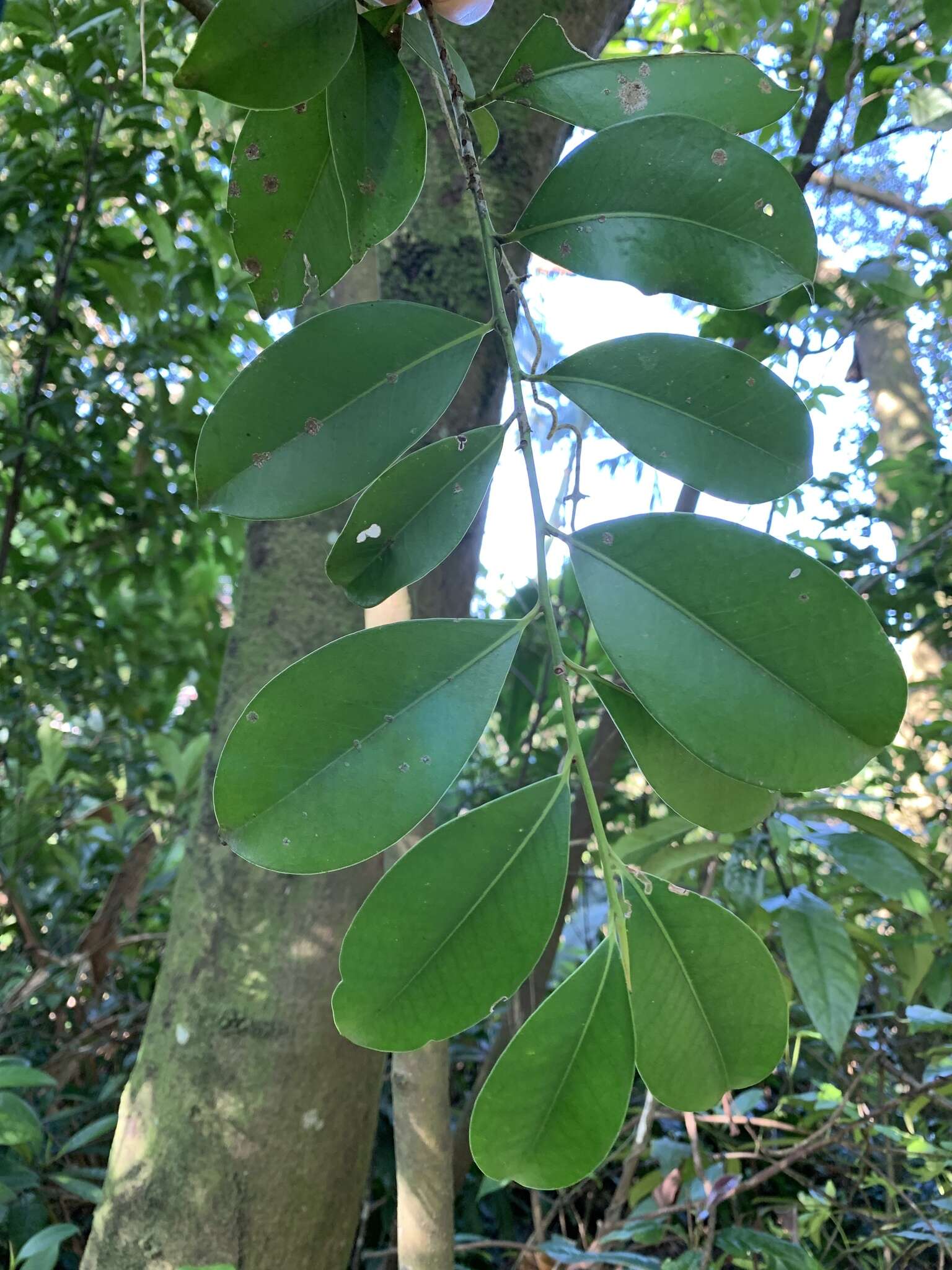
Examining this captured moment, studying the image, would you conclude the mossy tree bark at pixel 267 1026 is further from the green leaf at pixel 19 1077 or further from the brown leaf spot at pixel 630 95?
the brown leaf spot at pixel 630 95

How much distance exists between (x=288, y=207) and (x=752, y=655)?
27cm

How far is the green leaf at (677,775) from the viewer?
12.9 inches

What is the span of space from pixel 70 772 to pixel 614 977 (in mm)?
1059

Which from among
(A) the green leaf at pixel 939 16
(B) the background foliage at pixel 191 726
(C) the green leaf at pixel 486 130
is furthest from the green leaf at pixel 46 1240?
(A) the green leaf at pixel 939 16

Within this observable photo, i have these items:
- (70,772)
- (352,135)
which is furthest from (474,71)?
(70,772)

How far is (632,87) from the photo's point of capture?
349 millimetres

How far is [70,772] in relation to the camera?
3.76 ft

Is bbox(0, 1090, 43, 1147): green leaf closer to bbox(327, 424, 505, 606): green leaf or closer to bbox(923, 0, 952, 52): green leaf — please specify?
bbox(327, 424, 505, 606): green leaf

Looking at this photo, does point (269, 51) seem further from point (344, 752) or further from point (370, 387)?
point (344, 752)

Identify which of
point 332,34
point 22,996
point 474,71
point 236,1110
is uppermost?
point 474,71

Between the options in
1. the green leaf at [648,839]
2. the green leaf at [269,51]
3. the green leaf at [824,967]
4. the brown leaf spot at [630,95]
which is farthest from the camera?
the green leaf at [648,839]

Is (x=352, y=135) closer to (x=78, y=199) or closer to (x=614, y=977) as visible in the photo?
(x=614, y=977)

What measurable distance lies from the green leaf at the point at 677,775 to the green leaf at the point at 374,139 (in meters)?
0.22

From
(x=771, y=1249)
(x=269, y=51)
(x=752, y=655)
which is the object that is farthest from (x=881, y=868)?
(x=269, y=51)
